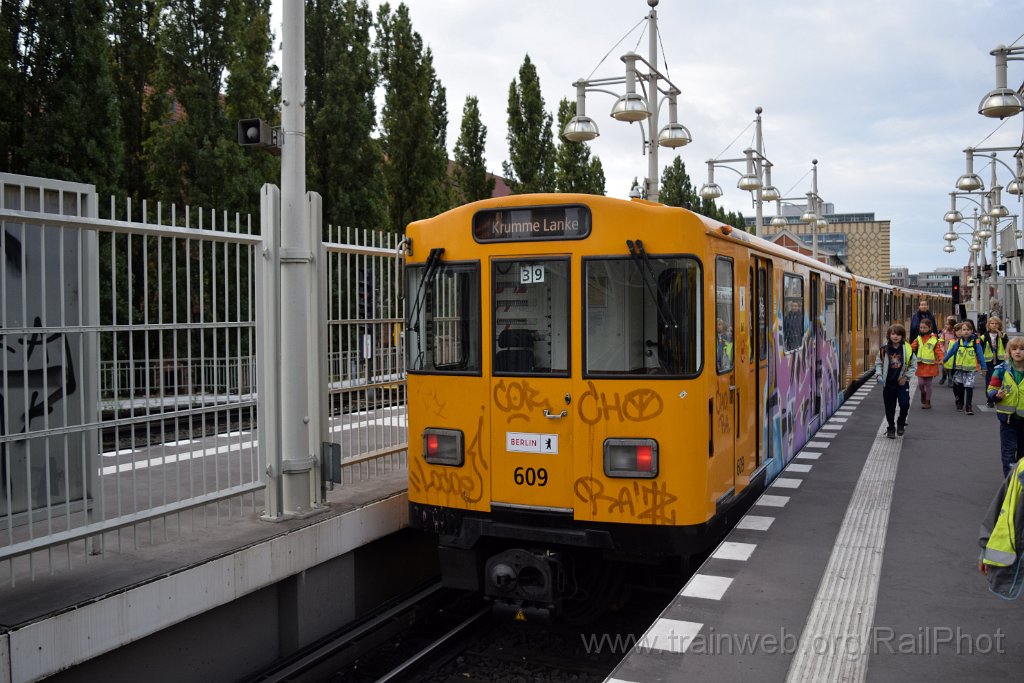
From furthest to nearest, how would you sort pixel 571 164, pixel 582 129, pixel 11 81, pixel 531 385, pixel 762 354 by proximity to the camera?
1. pixel 571 164
2. pixel 11 81
3. pixel 582 129
4. pixel 762 354
5. pixel 531 385

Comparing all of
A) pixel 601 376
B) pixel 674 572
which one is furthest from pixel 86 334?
pixel 674 572

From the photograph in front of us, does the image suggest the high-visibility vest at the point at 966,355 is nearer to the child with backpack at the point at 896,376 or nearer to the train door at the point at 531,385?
the child with backpack at the point at 896,376

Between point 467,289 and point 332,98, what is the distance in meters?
18.6

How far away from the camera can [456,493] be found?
21.0 feet

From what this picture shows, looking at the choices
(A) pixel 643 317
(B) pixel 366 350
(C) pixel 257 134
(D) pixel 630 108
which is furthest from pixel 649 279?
(D) pixel 630 108

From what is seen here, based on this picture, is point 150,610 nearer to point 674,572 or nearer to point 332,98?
point 674,572

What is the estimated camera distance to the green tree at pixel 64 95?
15766 mm

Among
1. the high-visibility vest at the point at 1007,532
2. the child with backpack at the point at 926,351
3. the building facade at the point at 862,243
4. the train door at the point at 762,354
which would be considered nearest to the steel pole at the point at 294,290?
the train door at the point at 762,354

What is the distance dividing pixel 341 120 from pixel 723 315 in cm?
1871

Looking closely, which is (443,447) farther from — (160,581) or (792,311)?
(792,311)

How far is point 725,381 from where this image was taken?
6555 mm

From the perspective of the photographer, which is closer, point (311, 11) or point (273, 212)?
point (273, 212)

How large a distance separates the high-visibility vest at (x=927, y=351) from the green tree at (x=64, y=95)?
1497cm

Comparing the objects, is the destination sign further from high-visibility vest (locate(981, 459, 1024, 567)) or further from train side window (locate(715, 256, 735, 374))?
high-visibility vest (locate(981, 459, 1024, 567))
